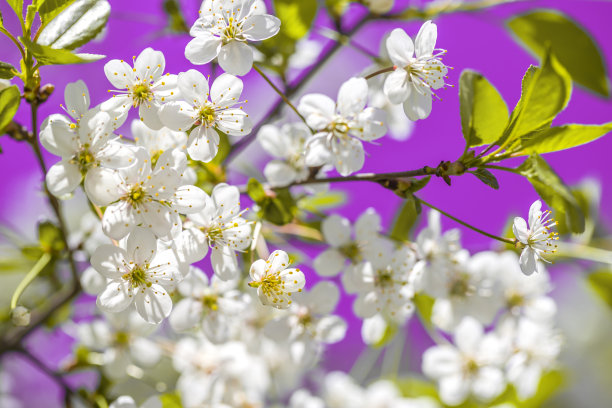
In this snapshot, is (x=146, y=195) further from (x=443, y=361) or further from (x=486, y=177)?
(x=443, y=361)

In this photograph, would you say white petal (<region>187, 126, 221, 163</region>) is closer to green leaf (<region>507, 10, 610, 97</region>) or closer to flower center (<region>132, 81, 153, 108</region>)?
flower center (<region>132, 81, 153, 108</region>)

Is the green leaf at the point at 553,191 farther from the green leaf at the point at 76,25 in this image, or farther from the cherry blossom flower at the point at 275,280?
the green leaf at the point at 76,25

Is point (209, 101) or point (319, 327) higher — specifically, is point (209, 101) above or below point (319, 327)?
above

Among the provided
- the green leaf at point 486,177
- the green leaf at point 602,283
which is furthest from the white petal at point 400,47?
the green leaf at point 602,283

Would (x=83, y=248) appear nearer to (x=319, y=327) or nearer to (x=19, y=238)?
(x=19, y=238)

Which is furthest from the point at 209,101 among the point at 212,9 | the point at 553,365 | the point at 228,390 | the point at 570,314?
the point at 570,314
